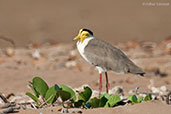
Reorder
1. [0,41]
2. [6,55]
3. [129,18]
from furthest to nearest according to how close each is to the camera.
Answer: [129,18] → [0,41] → [6,55]

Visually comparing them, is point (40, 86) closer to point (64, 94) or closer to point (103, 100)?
point (64, 94)

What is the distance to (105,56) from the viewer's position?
7.03m

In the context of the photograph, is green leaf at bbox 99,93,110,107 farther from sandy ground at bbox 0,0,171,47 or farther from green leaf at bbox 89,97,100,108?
sandy ground at bbox 0,0,171,47

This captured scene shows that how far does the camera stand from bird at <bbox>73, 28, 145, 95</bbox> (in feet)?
22.7

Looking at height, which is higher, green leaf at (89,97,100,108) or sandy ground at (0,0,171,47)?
sandy ground at (0,0,171,47)

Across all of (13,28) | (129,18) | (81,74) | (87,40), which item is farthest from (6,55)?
(129,18)

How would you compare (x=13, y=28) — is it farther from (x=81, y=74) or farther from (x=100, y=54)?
(x=100, y=54)

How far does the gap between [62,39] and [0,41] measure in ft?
9.41

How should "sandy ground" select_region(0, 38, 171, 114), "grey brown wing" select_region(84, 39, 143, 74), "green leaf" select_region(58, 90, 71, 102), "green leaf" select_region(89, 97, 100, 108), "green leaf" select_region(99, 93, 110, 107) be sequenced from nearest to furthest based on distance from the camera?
"green leaf" select_region(58, 90, 71, 102) < "green leaf" select_region(89, 97, 100, 108) < "green leaf" select_region(99, 93, 110, 107) < "grey brown wing" select_region(84, 39, 143, 74) < "sandy ground" select_region(0, 38, 171, 114)

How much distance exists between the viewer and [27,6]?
74.6 feet

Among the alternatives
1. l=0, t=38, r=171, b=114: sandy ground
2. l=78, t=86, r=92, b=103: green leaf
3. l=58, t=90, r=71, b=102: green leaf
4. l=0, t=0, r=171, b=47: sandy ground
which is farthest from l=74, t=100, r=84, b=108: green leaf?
l=0, t=0, r=171, b=47: sandy ground

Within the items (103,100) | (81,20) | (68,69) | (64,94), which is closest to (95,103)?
(103,100)

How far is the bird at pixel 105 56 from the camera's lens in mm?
6926

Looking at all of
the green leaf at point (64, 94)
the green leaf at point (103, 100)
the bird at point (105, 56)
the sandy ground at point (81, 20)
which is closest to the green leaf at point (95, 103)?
the green leaf at point (103, 100)
